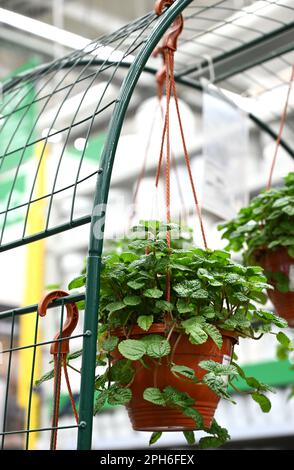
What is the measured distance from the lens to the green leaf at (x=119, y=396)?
4.05ft

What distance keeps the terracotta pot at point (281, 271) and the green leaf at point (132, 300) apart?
2.14ft

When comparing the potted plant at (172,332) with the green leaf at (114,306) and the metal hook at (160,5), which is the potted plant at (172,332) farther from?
the metal hook at (160,5)

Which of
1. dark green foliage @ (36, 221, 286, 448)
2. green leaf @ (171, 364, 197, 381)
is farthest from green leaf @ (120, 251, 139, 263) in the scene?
green leaf @ (171, 364, 197, 381)

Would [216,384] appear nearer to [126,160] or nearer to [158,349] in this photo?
[158,349]

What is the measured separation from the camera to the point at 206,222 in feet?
7.66

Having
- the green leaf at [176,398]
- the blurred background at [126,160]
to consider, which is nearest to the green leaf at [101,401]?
the green leaf at [176,398]

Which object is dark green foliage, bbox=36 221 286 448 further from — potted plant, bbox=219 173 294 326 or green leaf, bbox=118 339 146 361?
potted plant, bbox=219 173 294 326

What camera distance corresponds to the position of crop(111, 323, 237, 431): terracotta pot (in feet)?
4.15

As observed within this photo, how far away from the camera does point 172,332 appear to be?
130cm

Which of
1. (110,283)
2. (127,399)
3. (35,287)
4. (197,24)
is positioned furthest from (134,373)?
(35,287)

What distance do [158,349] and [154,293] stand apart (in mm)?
106

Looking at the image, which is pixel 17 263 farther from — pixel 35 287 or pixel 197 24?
pixel 197 24

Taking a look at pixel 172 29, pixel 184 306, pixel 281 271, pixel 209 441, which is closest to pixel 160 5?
pixel 172 29

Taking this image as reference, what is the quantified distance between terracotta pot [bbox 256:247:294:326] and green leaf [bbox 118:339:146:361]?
0.69 metres
